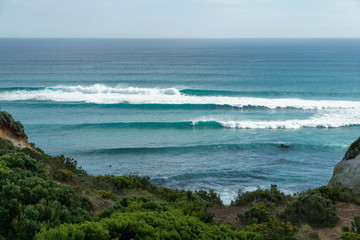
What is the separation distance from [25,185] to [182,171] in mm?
14383

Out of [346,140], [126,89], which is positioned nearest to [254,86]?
[126,89]

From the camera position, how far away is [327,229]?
930 cm

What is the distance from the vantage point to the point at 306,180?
19797 millimetres

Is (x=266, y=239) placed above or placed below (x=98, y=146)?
above

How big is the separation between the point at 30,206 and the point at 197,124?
86.4 ft

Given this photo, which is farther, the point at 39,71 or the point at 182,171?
the point at 39,71

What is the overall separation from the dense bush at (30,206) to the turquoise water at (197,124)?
11.1 m

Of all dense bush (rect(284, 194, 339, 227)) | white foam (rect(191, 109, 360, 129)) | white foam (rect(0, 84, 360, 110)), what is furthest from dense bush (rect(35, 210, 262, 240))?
white foam (rect(0, 84, 360, 110))

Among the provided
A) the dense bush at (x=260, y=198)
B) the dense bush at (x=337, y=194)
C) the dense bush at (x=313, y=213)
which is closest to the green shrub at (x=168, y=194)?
the dense bush at (x=260, y=198)

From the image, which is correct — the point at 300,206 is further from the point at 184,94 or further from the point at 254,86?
the point at 254,86

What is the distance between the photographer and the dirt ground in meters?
9.02

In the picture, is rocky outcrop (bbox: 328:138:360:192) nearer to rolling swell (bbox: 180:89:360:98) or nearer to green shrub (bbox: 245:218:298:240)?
green shrub (bbox: 245:218:298:240)

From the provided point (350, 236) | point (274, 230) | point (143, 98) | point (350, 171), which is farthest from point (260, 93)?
point (274, 230)

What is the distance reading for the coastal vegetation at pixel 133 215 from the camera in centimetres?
647
